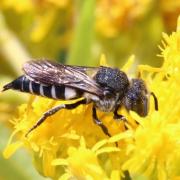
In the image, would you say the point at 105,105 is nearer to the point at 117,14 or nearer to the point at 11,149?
the point at 11,149

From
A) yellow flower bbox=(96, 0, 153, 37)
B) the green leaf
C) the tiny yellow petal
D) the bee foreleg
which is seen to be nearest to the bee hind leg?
the bee foreleg

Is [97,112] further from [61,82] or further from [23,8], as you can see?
[23,8]

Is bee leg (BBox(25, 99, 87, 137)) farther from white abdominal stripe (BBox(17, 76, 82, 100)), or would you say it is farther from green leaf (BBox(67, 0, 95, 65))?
green leaf (BBox(67, 0, 95, 65))

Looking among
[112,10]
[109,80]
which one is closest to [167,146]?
[109,80]

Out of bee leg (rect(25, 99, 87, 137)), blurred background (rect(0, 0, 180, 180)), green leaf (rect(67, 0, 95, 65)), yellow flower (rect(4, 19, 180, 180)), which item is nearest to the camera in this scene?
yellow flower (rect(4, 19, 180, 180))

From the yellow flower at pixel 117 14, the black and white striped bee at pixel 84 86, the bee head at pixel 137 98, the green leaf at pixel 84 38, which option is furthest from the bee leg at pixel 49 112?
the yellow flower at pixel 117 14

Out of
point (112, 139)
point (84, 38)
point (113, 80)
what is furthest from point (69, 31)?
point (112, 139)
